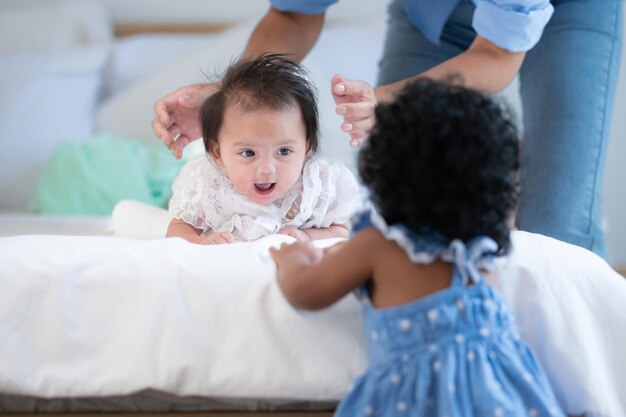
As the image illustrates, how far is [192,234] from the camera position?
4.51 ft

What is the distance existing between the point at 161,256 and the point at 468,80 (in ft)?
2.50

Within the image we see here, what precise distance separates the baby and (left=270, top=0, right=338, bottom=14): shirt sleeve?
40 centimetres

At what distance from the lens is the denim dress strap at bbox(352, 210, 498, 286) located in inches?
36.0

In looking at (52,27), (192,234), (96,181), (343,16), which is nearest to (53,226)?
(96,181)

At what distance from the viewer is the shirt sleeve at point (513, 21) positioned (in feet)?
4.88

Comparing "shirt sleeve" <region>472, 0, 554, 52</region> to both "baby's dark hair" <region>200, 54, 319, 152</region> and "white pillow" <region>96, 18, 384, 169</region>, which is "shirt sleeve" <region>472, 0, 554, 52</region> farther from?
"white pillow" <region>96, 18, 384, 169</region>

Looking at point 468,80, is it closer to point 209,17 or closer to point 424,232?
point 424,232

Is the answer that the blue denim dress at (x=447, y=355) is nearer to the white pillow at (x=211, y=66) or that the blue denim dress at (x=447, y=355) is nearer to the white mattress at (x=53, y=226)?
the white mattress at (x=53, y=226)

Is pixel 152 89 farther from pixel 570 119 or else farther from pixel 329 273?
pixel 329 273

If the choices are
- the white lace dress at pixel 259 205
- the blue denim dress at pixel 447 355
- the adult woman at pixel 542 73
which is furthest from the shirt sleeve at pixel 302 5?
the blue denim dress at pixel 447 355

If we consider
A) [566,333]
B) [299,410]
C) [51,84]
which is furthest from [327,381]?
[51,84]

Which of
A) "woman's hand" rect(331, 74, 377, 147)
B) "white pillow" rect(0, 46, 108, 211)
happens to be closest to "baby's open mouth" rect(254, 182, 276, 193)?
"woman's hand" rect(331, 74, 377, 147)

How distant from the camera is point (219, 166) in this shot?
1410 millimetres

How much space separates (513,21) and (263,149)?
0.58 meters
